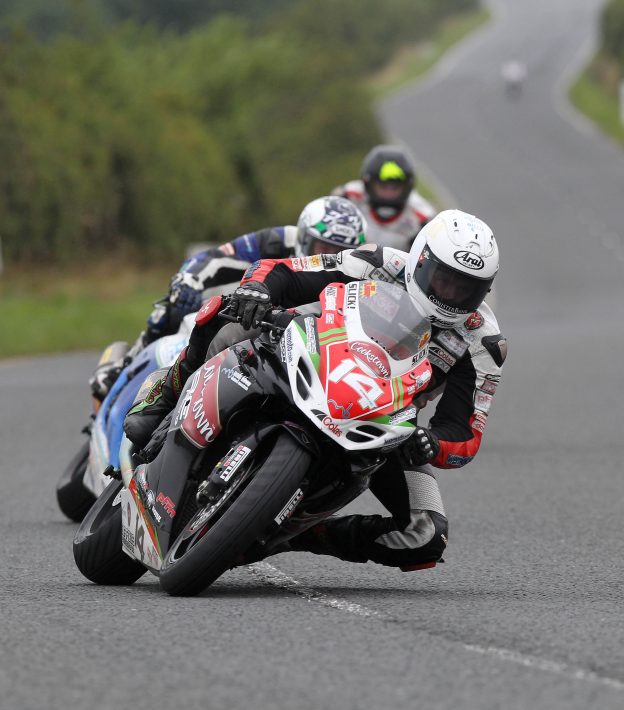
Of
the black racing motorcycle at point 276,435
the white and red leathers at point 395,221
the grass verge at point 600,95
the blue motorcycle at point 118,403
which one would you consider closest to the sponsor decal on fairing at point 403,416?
the black racing motorcycle at point 276,435

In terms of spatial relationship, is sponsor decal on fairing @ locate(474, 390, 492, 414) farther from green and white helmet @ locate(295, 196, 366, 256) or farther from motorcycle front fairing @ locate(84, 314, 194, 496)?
green and white helmet @ locate(295, 196, 366, 256)

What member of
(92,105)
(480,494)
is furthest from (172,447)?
(92,105)

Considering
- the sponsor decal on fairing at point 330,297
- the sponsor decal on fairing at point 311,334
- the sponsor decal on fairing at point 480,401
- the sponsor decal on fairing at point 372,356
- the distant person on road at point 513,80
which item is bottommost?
the distant person on road at point 513,80

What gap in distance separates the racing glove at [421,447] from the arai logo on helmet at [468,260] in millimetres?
665

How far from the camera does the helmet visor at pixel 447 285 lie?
6.06 m

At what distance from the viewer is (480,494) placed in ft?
31.7

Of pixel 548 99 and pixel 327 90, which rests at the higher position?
pixel 327 90

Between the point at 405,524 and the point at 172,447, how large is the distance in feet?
3.48

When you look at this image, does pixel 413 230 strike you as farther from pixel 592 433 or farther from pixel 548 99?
pixel 548 99

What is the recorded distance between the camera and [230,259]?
8.48 m

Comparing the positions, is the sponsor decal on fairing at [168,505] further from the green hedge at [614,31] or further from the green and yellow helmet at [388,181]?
the green hedge at [614,31]

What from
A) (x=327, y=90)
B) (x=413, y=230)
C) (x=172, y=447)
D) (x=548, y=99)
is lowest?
(x=548, y=99)

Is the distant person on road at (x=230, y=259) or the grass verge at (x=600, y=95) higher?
the distant person on road at (x=230, y=259)

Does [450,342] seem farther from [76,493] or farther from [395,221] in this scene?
[395,221]
